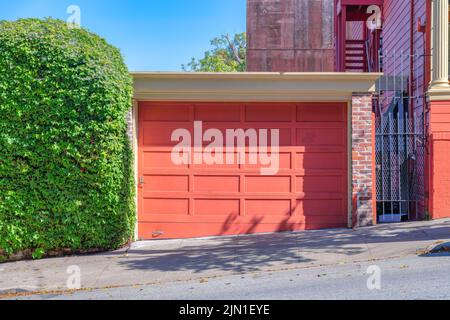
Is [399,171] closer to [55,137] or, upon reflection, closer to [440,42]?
[440,42]

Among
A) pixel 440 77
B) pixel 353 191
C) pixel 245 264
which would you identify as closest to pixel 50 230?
pixel 245 264

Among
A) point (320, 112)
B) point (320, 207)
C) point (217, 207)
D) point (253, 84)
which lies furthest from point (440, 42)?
point (217, 207)

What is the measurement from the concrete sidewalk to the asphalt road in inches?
11.8

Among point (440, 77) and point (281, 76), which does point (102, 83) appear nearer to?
point (281, 76)

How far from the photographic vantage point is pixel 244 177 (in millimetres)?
9945

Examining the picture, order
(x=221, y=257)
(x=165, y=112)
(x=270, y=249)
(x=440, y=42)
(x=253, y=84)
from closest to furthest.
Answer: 1. (x=221, y=257)
2. (x=270, y=249)
3. (x=253, y=84)
4. (x=165, y=112)
5. (x=440, y=42)

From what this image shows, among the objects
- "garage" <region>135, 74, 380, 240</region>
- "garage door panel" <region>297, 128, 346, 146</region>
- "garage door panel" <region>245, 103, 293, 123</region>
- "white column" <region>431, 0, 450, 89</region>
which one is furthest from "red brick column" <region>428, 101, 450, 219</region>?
"garage door panel" <region>245, 103, 293, 123</region>

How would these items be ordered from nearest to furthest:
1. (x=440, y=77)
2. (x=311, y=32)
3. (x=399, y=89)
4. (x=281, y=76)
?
(x=281, y=76)
(x=440, y=77)
(x=399, y=89)
(x=311, y=32)

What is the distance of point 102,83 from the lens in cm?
831

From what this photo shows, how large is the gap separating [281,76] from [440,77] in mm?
3626

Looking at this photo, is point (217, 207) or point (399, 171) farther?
point (399, 171)

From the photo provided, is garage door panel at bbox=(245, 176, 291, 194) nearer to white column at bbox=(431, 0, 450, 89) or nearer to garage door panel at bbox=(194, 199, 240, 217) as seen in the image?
garage door panel at bbox=(194, 199, 240, 217)

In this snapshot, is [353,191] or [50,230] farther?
[353,191]

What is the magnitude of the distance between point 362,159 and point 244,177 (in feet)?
7.63
